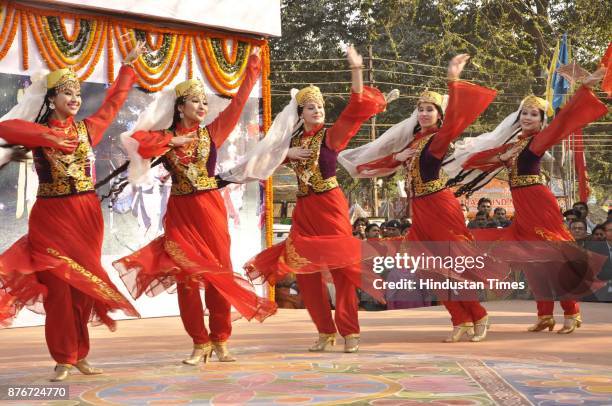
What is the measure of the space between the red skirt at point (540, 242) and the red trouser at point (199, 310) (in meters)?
2.42

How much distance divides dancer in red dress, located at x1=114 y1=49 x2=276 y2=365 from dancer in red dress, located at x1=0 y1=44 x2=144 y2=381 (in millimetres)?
332

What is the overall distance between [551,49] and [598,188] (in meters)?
13.0

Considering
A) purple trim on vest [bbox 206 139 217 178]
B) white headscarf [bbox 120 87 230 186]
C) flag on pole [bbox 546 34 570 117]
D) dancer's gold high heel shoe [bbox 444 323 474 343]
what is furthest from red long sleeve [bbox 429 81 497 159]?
flag on pole [bbox 546 34 570 117]

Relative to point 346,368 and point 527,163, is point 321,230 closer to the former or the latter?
point 346,368

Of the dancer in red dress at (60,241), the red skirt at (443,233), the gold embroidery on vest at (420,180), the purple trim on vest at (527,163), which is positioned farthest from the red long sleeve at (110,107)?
the purple trim on vest at (527,163)

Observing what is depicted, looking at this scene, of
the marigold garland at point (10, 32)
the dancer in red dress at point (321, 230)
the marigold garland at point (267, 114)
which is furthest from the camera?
the marigold garland at point (267, 114)

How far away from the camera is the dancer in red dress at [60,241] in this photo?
605cm

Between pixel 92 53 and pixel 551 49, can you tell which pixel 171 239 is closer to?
pixel 92 53

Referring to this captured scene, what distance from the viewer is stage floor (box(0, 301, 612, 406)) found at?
5160 mm

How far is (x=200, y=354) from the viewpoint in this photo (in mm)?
6586

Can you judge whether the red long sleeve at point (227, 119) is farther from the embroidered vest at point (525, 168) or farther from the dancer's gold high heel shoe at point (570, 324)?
the dancer's gold high heel shoe at point (570, 324)

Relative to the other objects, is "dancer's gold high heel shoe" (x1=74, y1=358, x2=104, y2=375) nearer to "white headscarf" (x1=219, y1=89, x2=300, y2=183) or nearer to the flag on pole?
"white headscarf" (x1=219, y1=89, x2=300, y2=183)

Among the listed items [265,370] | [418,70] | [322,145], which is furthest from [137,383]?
[418,70]

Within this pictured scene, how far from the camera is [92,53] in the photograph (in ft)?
32.4
